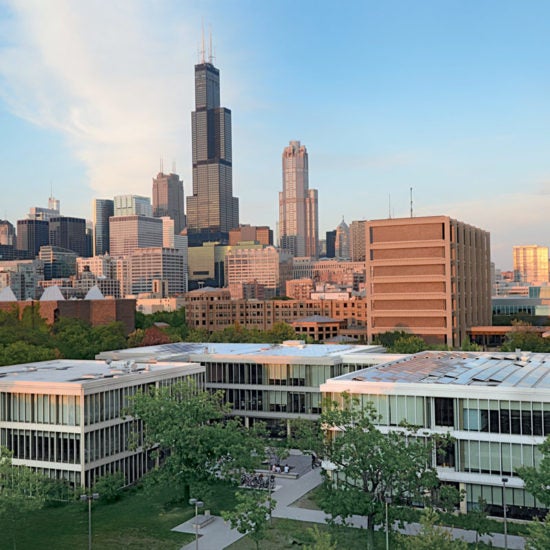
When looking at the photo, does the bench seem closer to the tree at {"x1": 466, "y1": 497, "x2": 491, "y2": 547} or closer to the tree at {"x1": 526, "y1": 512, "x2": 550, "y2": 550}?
the tree at {"x1": 466, "y1": 497, "x2": 491, "y2": 547}

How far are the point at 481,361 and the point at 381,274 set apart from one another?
74.4 metres

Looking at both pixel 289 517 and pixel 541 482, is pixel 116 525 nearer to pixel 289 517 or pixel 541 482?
pixel 289 517

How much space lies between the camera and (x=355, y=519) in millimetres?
56812

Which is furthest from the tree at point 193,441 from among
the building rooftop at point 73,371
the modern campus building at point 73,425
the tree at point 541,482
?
the tree at point 541,482

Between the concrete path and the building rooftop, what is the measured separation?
18.3 metres

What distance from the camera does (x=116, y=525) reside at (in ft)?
186

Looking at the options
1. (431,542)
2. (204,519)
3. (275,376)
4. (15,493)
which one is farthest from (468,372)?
(15,493)

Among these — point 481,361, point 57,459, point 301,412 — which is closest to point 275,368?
point 301,412

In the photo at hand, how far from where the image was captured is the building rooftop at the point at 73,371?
2677 inches

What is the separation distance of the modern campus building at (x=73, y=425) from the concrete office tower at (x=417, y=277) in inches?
3379

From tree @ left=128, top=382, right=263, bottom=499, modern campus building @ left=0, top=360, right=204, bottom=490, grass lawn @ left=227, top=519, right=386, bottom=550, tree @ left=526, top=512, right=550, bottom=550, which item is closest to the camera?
tree @ left=526, top=512, right=550, bottom=550

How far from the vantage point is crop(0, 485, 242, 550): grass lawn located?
52688mm

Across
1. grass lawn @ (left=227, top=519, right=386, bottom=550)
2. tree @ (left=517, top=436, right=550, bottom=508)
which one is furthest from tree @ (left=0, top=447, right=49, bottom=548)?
tree @ (left=517, top=436, right=550, bottom=508)

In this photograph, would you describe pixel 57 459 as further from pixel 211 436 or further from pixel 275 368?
pixel 275 368
